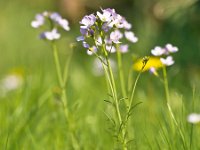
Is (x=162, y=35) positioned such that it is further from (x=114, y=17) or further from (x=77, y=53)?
(x=114, y=17)

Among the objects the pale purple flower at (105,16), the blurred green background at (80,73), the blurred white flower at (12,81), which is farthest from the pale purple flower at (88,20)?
the blurred white flower at (12,81)

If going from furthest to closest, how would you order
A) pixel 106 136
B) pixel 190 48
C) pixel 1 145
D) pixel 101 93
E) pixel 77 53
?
pixel 77 53 → pixel 190 48 → pixel 101 93 → pixel 106 136 → pixel 1 145

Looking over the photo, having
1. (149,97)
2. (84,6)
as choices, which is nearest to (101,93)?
(149,97)

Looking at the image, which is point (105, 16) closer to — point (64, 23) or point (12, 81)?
point (64, 23)

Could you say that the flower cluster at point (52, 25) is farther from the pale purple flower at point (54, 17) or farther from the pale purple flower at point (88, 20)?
the pale purple flower at point (88, 20)

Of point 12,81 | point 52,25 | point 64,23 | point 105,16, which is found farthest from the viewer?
point 12,81

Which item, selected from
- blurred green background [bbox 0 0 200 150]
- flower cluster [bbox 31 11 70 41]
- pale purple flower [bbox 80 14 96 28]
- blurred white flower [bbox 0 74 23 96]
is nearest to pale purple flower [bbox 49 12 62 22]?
flower cluster [bbox 31 11 70 41]

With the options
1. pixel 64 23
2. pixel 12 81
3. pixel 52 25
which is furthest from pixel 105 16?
pixel 12 81

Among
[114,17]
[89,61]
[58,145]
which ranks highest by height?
[89,61]
